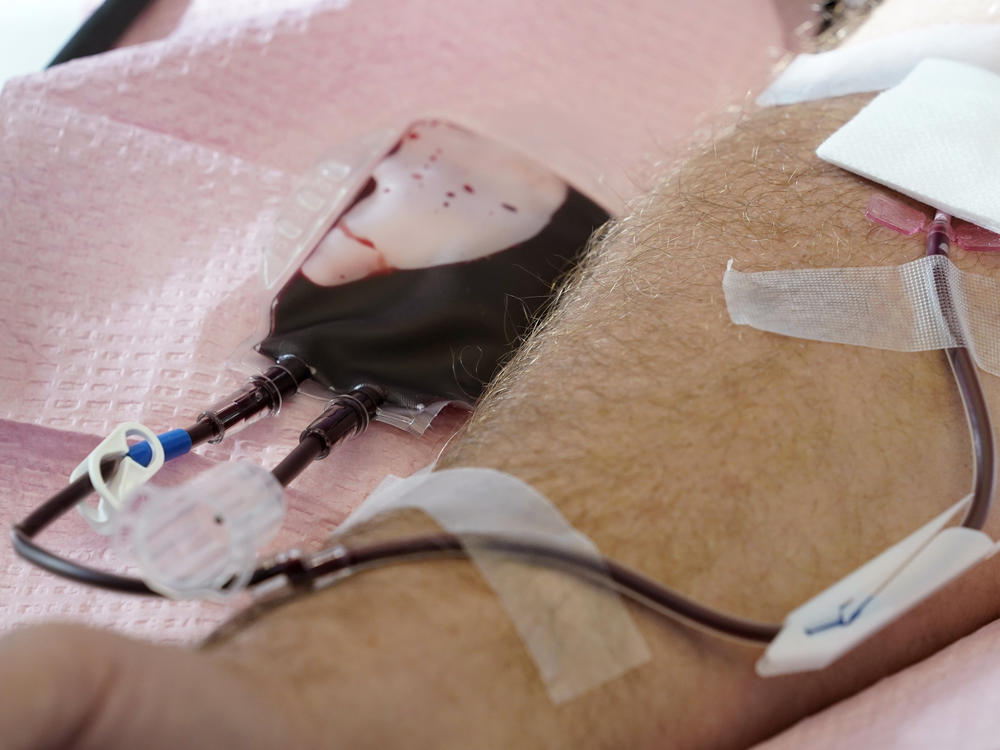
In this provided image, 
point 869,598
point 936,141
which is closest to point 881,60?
point 936,141

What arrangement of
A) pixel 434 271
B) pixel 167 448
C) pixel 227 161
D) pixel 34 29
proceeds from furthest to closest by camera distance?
pixel 34 29 < pixel 227 161 < pixel 434 271 < pixel 167 448

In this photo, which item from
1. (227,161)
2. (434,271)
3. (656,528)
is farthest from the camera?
(227,161)

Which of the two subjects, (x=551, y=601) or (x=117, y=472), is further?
(x=117, y=472)

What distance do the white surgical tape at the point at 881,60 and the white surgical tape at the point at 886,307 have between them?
1.01ft

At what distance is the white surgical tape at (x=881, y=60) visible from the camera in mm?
841

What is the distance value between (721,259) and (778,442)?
0.19 m

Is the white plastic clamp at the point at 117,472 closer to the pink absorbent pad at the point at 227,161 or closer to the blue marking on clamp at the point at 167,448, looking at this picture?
the blue marking on clamp at the point at 167,448

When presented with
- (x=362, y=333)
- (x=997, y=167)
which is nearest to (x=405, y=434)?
(x=362, y=333)

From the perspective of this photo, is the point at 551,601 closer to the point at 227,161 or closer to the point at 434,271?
the point at 434,271

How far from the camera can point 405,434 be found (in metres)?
0.82

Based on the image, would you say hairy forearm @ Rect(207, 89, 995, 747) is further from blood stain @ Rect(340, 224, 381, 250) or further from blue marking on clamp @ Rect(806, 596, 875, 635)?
blood stain @ Rect(340, 224, 381, 250)

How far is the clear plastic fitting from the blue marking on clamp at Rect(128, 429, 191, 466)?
0.21 meters

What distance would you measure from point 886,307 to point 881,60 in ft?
1.25

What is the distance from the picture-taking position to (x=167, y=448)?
71 cm
